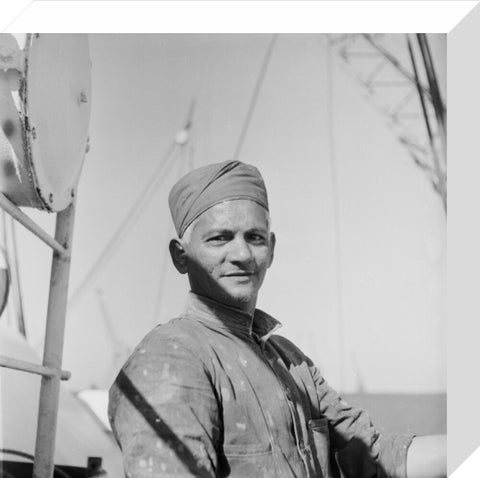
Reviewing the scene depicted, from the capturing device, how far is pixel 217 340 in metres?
1.35

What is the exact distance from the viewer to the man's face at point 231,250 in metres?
1.35

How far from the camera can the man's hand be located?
1448mm

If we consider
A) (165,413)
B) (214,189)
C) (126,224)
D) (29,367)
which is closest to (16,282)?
(126,224)

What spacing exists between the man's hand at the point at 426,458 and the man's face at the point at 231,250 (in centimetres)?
43

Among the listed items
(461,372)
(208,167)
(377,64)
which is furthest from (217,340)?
(377,64)

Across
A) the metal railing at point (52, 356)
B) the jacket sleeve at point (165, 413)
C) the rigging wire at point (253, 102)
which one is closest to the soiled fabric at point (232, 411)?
the jacket sleeve at point (165, 413)

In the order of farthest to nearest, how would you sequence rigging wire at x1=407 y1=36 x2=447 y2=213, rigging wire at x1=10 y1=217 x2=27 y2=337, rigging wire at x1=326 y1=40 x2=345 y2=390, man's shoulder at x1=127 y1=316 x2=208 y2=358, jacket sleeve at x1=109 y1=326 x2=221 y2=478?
rigging wire at x1=326 y1=40 x2=345 y2=390, rigging wire at x1=407 y1=36 x2=447 y2=213, rigging wire at x1=10 y1=217 x2=27 y2=337, man's shoulder at x1=127 y1=316 x2=208 y2=358, jacket sleeve at x1=109 y1=326 x2=221 y2=478

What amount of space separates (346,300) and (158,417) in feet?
3.56

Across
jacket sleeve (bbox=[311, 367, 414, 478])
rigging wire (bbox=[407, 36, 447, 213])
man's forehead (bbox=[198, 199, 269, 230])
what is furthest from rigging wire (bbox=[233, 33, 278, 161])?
jacket sleeve (bbox=[311, 367, 414, 478])

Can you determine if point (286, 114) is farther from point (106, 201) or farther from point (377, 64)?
point (106, 201)

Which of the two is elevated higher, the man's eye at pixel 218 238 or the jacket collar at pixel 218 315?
the man's eye at pixel 218 238

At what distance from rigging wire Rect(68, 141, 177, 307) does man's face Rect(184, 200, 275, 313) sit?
0.56m

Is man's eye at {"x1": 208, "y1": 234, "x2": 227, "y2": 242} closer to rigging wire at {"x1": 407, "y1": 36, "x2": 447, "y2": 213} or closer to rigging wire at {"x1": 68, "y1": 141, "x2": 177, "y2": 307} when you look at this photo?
rigging wire at {"x1": 68, "y1": 141, "x2": 177, "y2": 307}

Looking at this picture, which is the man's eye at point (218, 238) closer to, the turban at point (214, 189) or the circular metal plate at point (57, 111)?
the turban at point (214, 189)
